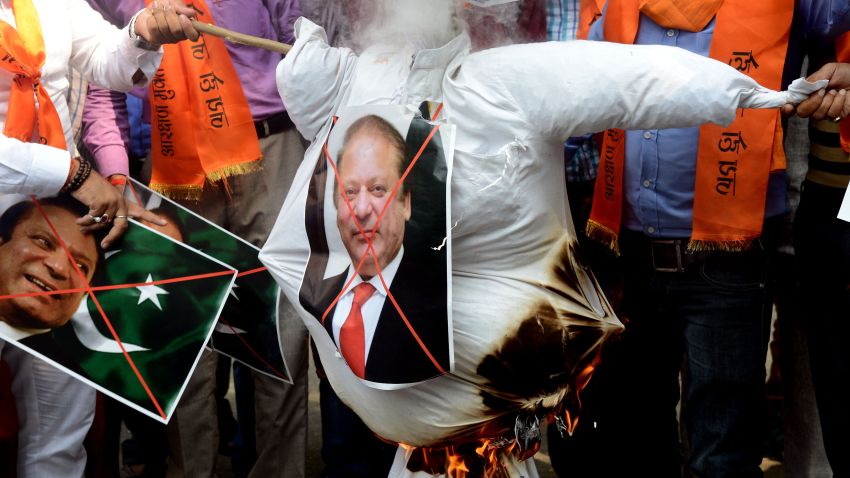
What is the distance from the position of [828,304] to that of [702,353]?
1.14 feet

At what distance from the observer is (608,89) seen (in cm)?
210

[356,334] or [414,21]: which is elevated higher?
[414,21]

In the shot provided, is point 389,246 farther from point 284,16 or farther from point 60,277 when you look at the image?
point 284,16

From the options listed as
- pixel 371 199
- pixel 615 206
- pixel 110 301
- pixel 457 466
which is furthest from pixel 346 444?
pixel 371 199

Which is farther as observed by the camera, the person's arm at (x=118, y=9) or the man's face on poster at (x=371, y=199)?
the person's arm at (x=118, y=9)

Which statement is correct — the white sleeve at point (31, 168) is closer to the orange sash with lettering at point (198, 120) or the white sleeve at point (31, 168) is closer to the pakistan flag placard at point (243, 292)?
the pakistan flag placard at point (243, 292)

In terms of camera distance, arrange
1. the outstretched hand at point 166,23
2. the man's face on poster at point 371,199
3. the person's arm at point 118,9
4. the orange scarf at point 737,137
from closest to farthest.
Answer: the man's face on poster at point 371,199 < the orange scarf at point 737,137 < the outstretched hand at point 166,23 < the person's arm at point 118,9

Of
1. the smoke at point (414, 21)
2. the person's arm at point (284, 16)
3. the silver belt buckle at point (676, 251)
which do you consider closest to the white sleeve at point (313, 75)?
the smoke at point (414, 21)

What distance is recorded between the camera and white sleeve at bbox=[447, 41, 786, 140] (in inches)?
81.7

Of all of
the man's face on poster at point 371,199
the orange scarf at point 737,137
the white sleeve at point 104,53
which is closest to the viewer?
the man's face on poster at point 371,199

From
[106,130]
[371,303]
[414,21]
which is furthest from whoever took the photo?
[106,130]

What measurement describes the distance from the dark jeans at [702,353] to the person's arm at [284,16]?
50.1 inches

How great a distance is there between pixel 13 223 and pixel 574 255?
1.50 metres

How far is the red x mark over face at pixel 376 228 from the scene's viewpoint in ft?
7.10
